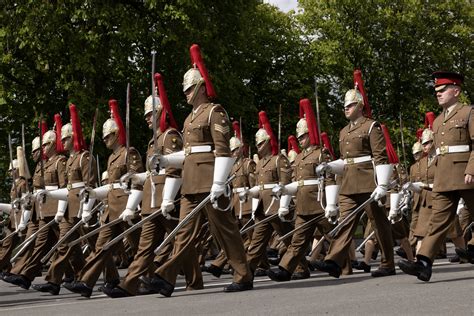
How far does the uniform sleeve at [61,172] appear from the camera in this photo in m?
12.6

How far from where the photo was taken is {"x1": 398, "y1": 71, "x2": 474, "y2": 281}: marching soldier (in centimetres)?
903

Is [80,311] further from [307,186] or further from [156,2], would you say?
[156,2]

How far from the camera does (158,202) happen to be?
10375 millimetres

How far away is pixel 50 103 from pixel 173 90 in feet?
10.3

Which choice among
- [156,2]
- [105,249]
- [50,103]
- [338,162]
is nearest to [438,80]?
[338,162]

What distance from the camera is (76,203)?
39.3ft

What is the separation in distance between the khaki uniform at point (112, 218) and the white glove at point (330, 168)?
77.7 inches

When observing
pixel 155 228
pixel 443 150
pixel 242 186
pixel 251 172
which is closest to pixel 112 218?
pixel 155 228

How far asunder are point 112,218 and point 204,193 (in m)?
2.04

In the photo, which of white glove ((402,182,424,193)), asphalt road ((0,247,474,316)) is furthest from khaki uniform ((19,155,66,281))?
white glove ((402,182,424,193))

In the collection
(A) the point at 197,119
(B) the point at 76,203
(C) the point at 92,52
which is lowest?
(B) the point at 76,203

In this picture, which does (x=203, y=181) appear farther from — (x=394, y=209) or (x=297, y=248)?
(x=394, y=209)

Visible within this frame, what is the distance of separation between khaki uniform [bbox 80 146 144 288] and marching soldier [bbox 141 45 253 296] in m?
0.88

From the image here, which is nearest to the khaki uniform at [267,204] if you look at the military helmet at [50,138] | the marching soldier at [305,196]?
the marching soldier at [305,196]
